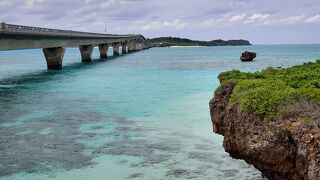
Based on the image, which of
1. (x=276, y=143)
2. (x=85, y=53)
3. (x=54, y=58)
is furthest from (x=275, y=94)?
(x=85, y=53)

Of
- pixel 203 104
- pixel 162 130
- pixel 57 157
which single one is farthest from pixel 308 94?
pixel 203 104

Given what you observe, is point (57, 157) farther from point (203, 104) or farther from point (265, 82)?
point (203, 104)

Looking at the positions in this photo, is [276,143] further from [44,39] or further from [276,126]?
[44,39]

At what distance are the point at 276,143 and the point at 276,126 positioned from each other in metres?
0.42

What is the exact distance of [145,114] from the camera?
28.5m

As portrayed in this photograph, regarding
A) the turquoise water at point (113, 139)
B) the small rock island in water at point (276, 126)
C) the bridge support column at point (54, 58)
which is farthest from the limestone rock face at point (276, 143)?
the bridge support column at point (54, 58)

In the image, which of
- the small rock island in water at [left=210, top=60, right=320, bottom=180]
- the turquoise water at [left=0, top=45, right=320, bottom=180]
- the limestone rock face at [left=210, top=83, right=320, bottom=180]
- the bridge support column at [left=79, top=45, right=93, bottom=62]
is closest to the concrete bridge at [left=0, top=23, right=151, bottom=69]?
the bridge support column at [left=79, top=45, right=93, bottom=62]

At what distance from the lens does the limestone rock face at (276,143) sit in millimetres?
9414

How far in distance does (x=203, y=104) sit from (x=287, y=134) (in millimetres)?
22768

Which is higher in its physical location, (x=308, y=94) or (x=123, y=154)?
(x=308, y=94)

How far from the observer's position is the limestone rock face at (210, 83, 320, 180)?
941 centimetres

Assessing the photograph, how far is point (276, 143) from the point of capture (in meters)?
10.4

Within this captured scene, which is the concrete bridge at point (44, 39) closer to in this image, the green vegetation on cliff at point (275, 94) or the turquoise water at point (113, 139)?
the turquoise water at point (113, 139)

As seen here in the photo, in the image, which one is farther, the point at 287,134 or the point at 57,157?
the point at 57,157
